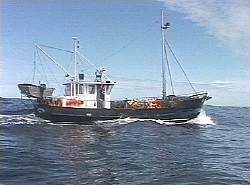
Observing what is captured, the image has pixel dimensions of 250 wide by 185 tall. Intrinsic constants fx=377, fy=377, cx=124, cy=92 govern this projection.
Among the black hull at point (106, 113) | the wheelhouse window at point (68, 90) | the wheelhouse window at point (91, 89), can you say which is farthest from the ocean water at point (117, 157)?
the wheelhouse window at point (68, 90)

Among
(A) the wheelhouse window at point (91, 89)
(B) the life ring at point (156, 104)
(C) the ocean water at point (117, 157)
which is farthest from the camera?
(A) the wheelhouse window at point (91, 89)

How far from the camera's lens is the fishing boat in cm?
2242

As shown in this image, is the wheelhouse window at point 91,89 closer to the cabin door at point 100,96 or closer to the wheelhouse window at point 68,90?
the cabin door at point 100,96

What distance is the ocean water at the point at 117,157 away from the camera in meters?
8.63

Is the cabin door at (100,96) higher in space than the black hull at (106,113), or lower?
higher

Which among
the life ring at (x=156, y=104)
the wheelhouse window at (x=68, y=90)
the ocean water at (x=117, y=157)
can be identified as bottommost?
the ocean water at (x=117, y=157)

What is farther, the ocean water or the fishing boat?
the fishing boat

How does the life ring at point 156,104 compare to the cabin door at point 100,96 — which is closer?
the life ring at point 156,104

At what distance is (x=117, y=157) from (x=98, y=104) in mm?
12389

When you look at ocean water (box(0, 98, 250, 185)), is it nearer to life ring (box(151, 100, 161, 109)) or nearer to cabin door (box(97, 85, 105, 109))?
life ring (box(151, 100, 161, 109))

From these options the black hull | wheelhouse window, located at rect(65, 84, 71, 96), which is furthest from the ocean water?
wheelhouse window, located at rect(65, 84, 71, 96)

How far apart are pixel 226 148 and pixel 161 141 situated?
113 inches

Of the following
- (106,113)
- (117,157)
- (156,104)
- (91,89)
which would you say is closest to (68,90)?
(91,89)

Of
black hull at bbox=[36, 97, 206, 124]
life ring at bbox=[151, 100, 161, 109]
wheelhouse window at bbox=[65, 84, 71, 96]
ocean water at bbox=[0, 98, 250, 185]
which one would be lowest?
ocean water at bbox=[0, 98, 250, 185]
